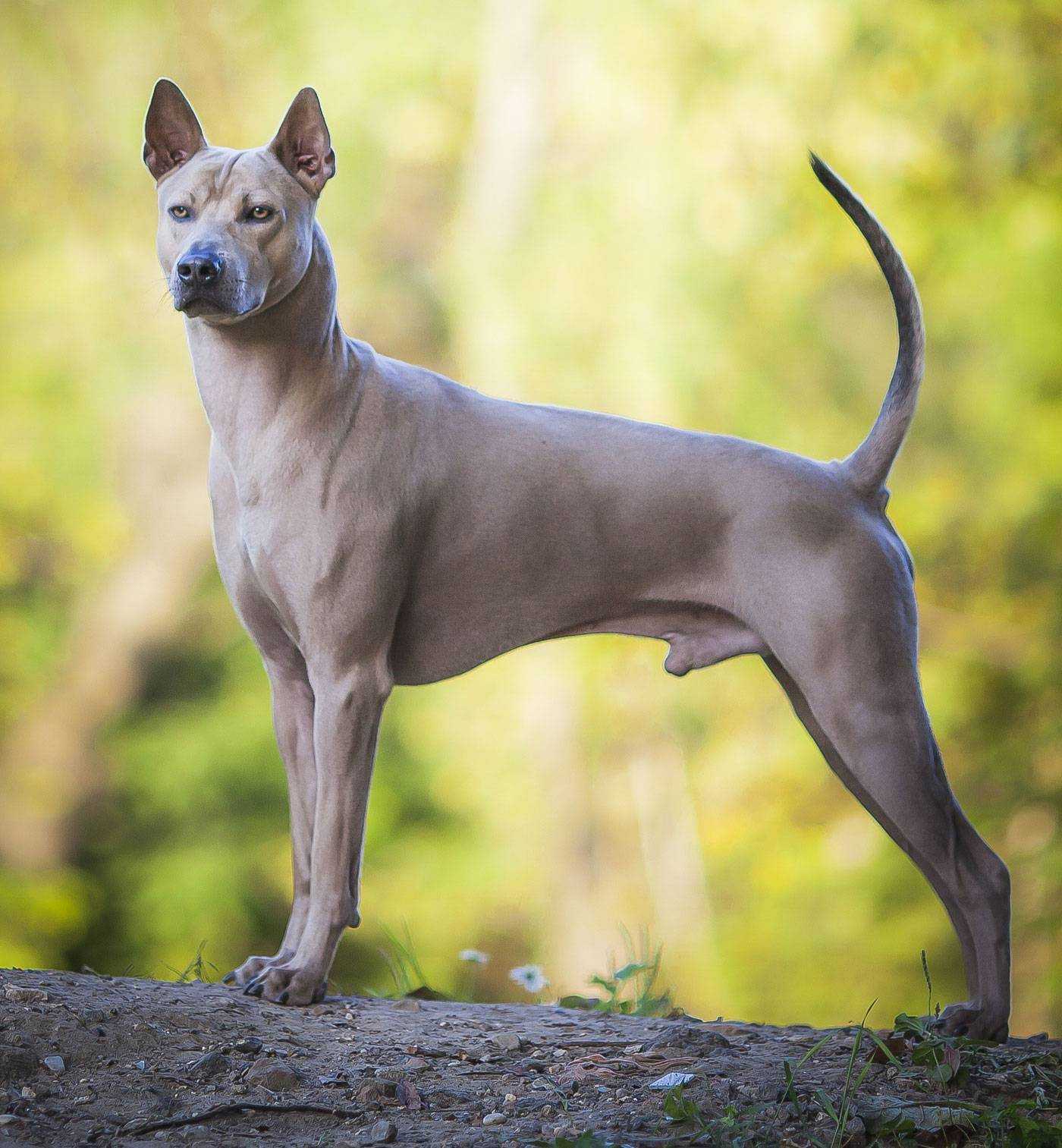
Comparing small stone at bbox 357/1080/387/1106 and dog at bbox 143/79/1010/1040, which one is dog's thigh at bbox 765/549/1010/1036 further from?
small stone at bbox 357/1080/387/1106

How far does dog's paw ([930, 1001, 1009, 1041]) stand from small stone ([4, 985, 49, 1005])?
1.99 m

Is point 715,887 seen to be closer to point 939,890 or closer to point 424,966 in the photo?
point 424,966

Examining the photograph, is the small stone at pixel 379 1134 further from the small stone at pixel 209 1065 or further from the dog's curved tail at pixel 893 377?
the dog's curved tail at pixel 893 377

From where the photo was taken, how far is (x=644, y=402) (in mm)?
9359

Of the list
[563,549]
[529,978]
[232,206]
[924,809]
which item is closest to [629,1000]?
[529,978]

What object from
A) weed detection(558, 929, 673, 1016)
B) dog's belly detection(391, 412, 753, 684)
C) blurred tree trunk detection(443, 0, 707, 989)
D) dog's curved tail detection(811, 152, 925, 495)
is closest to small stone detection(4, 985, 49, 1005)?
dog's belly detection(391, 412, 753, 684)

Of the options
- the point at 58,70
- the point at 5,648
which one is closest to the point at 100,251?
the point at 58,70

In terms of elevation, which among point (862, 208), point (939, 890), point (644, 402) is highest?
point (644, 402)

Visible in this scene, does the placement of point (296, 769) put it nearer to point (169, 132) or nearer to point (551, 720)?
point (169, 132)

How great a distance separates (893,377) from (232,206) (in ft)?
5.34

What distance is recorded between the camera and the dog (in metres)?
3.17

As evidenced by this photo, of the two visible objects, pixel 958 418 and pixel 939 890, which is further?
pixel 958 418

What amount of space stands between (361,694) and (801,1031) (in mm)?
1313

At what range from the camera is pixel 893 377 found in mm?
3455
